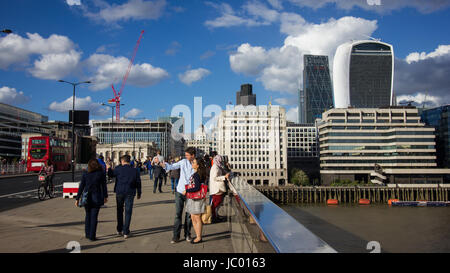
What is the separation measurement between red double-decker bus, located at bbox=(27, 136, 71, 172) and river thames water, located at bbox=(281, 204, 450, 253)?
31.4 metres

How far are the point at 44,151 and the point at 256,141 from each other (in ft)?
332

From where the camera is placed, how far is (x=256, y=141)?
13038 cm

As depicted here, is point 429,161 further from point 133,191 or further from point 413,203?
point 133,191

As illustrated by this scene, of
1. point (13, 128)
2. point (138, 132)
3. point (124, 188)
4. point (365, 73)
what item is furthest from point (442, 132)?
point (13, 128)

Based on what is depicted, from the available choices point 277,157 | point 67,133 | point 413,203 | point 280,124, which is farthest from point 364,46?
point 67,133

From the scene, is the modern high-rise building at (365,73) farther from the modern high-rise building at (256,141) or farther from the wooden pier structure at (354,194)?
the wooden pier structure at (354,194)

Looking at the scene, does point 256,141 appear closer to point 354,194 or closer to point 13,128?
point 354,194

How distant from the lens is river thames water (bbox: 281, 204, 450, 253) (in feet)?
109

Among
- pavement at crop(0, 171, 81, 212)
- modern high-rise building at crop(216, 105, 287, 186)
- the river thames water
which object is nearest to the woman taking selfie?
pavement at crop(0, 171, 81, 212)

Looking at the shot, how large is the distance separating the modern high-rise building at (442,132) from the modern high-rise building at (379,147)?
1120cm

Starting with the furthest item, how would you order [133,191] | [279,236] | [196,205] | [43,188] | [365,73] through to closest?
[365,73], [43,188], [133,191], [196,205], [279,236]

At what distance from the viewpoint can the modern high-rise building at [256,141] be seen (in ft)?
→ 413

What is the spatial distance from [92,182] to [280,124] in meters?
127

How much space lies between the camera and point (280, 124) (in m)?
132
